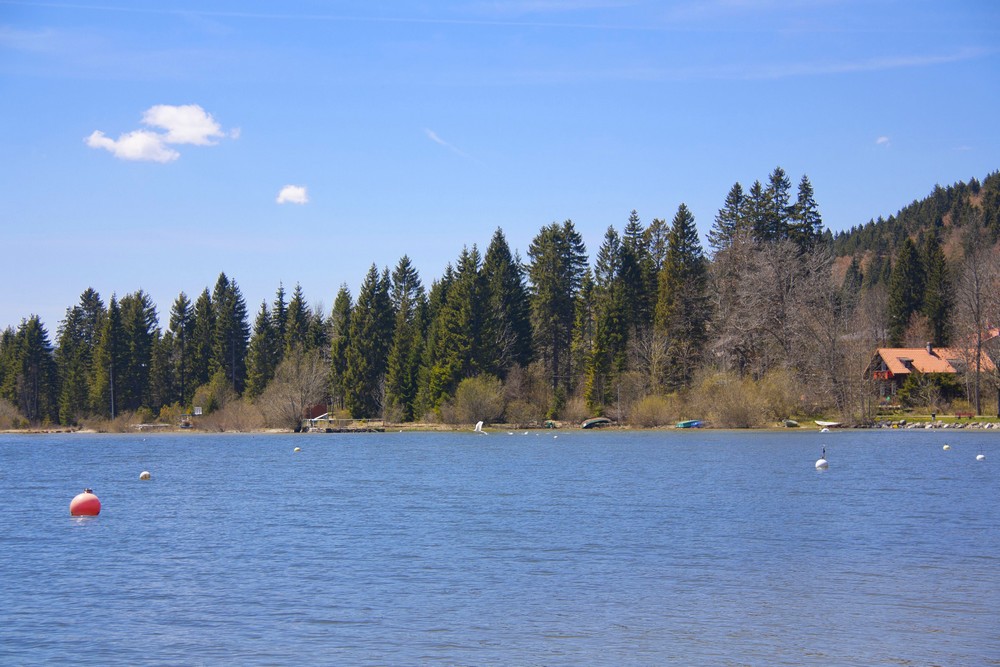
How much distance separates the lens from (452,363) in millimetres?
92312

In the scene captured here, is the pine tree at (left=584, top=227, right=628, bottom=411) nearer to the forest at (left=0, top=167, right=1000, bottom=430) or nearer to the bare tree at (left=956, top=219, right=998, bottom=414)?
the forest at (left=0, top=167, right=1000, bottom=430)

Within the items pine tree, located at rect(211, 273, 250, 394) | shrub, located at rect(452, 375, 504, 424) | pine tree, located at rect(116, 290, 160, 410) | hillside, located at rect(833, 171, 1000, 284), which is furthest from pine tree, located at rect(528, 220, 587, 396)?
hillside, located at rect(833, 171, 1000, 284)

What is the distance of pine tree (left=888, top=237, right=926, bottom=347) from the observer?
108m

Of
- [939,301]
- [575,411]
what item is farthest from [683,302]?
[939,301]

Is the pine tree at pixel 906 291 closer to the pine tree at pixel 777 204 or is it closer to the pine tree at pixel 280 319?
the pine tree at pixel 777 204

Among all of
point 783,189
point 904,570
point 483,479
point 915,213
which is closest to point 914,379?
point 783,189

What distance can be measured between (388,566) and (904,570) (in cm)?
1115

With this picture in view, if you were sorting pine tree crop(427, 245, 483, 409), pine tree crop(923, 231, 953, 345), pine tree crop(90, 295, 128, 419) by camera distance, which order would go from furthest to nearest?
pine tree crop(90, 295, 128, 419), pine tree crop(923, 231, 953, 345), pine tree crop(427, 245, 483, 409)

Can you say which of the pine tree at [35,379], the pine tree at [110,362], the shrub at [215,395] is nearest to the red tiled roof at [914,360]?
the shrub at [215,395]

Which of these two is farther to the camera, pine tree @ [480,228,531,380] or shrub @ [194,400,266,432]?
shrub @ [194,400,266,432]

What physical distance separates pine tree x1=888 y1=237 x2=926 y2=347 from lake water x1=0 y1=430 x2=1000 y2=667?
6793cm

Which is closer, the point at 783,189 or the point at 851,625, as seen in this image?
the point at 851,625

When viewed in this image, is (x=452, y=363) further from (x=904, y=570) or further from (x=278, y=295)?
(x=904, y=570)

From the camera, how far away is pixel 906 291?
109 m
